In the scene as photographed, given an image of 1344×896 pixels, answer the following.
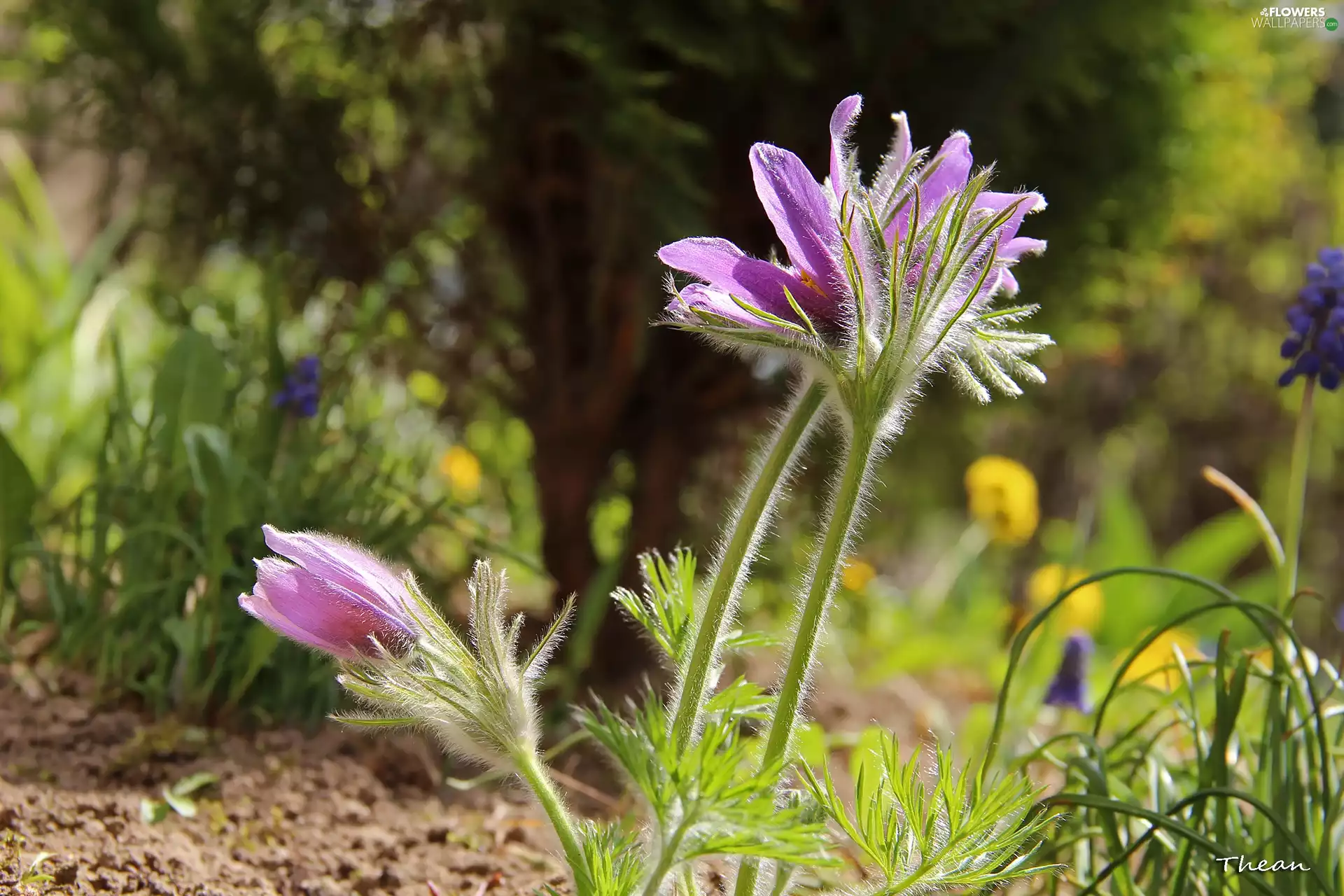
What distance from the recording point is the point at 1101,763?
4.47 ft

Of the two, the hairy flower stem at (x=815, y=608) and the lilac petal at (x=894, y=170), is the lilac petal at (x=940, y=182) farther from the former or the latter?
the hairy flower stem at (x=815, y=608)

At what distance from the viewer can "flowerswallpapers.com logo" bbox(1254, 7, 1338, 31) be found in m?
2.41

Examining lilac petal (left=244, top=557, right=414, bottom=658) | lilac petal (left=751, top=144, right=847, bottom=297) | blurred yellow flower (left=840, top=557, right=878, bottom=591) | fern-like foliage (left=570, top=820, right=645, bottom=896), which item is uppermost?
lilac petal (left=751, top=144, right=847, bottom=297)

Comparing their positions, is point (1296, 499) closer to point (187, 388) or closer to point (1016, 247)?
point (1016, 247)

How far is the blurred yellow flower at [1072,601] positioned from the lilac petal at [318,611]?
2128 mm

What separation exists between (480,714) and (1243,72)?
7.54 ft

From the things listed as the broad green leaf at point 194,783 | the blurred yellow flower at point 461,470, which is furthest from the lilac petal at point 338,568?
the blurred yellow flower at point 461,470

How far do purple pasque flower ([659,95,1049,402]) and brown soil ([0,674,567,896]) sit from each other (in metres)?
0.64

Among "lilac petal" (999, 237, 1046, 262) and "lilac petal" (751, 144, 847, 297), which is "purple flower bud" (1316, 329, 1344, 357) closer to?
"lilac petal" (999, 237, 1046, 262)

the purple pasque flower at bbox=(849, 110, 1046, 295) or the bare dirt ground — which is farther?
the bare dirt ground

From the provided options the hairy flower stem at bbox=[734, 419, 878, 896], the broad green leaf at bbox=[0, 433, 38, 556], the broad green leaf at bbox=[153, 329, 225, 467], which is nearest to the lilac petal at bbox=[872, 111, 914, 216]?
the hairy flower stem at bbox=[734, 419, 878, 896]

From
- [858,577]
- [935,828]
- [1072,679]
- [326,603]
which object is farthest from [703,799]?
[858,577]

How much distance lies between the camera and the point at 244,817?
1461mm

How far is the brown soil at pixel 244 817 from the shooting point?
1271 millimetres
